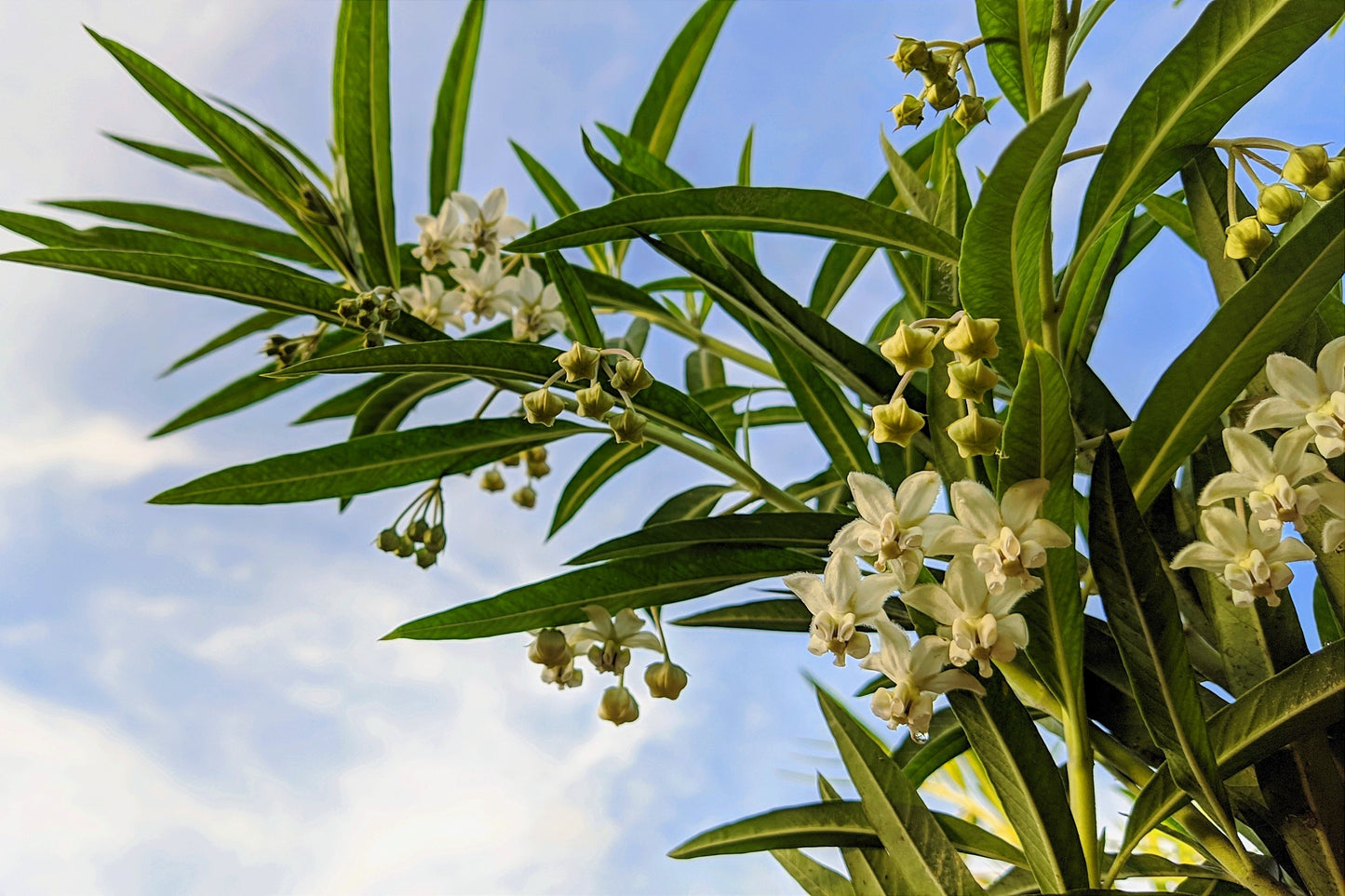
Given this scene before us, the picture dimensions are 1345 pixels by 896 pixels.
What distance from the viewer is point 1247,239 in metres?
0.73

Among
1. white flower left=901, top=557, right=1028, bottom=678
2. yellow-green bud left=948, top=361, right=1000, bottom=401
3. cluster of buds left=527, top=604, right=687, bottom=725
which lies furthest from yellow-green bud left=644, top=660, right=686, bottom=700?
yellow-green bud left=948, top=361, right=1000, bottom=401

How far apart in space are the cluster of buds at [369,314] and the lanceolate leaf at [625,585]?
0.31m

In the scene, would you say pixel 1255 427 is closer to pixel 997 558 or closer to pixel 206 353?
pixel 997 558

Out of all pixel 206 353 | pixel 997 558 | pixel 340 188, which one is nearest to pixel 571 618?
pixel 997 558

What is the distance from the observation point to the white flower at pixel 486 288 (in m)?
1.31

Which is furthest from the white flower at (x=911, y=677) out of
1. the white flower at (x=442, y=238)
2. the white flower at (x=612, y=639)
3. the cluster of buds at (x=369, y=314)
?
the white flower at (x=442, y=238)

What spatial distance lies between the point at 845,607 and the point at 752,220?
32 centimetres

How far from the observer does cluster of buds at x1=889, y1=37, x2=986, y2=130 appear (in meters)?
0.81

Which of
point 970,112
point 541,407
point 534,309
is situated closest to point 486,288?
point 534,309

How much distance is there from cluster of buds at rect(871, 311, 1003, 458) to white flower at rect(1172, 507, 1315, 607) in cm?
16

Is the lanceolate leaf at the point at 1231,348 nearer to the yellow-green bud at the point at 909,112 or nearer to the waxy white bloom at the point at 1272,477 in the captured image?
the waxy white bloom at the point at 1272,477

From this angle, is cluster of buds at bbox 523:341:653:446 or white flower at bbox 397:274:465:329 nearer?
cluster of buds at bbox 523:341:653:446

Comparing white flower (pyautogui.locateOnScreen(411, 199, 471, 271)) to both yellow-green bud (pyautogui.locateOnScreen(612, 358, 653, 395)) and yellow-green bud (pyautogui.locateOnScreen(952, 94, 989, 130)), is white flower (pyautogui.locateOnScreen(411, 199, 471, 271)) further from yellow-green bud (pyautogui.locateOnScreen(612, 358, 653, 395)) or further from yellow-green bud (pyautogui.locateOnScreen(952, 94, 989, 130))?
yellow-green bud (pyautogui.locateOnScreen(952, 94, 989, 130))

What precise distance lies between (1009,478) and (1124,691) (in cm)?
28
